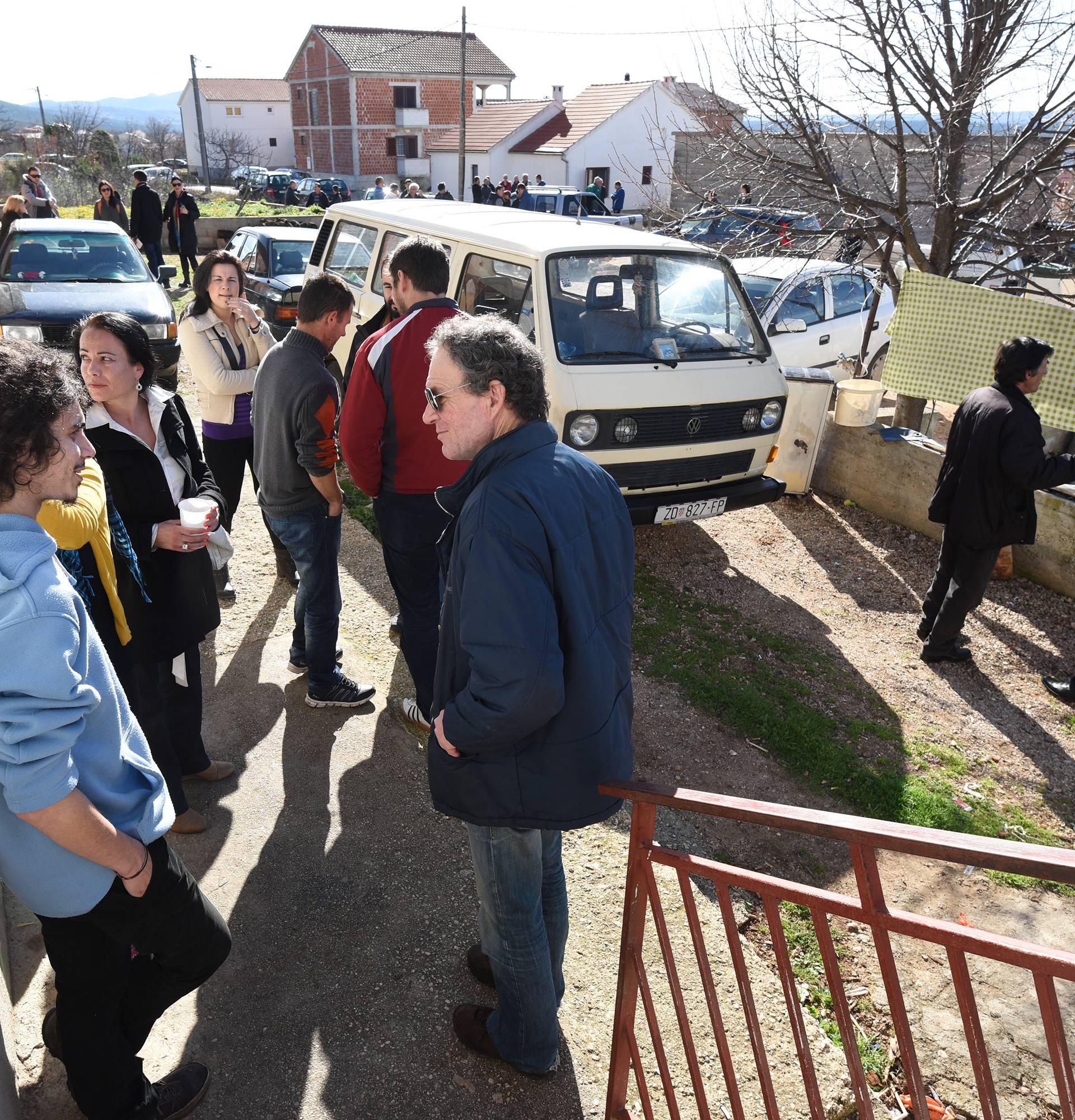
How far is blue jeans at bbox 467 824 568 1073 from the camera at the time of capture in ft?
7.28

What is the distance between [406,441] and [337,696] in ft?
4.40

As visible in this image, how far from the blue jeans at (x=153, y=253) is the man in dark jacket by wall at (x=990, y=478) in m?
14.3

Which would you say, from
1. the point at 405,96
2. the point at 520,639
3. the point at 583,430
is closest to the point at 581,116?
the point at 405,96

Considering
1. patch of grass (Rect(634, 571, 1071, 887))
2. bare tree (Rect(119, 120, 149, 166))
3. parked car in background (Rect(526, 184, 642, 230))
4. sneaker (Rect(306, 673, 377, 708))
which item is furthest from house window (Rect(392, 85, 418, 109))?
sneaker (Rect(306, 673, 377, 708))

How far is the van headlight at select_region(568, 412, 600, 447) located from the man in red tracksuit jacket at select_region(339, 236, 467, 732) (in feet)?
5.64

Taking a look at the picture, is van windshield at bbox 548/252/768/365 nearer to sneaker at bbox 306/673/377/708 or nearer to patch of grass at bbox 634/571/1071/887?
patch of grass at bbox 634/571/1071/887

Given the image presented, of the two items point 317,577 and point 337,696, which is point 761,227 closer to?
point 317,577

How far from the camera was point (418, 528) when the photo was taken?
368cm

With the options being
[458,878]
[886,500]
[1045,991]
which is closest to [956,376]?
[886,500]

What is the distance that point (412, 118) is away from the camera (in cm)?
5022

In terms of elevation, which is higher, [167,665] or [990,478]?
[990,478]

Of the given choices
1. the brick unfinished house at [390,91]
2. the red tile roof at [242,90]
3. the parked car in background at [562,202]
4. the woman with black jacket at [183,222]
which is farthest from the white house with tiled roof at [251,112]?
the woman with black jacket at [183,222]

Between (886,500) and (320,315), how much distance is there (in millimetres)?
5230

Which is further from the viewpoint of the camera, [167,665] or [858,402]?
[858,402]
